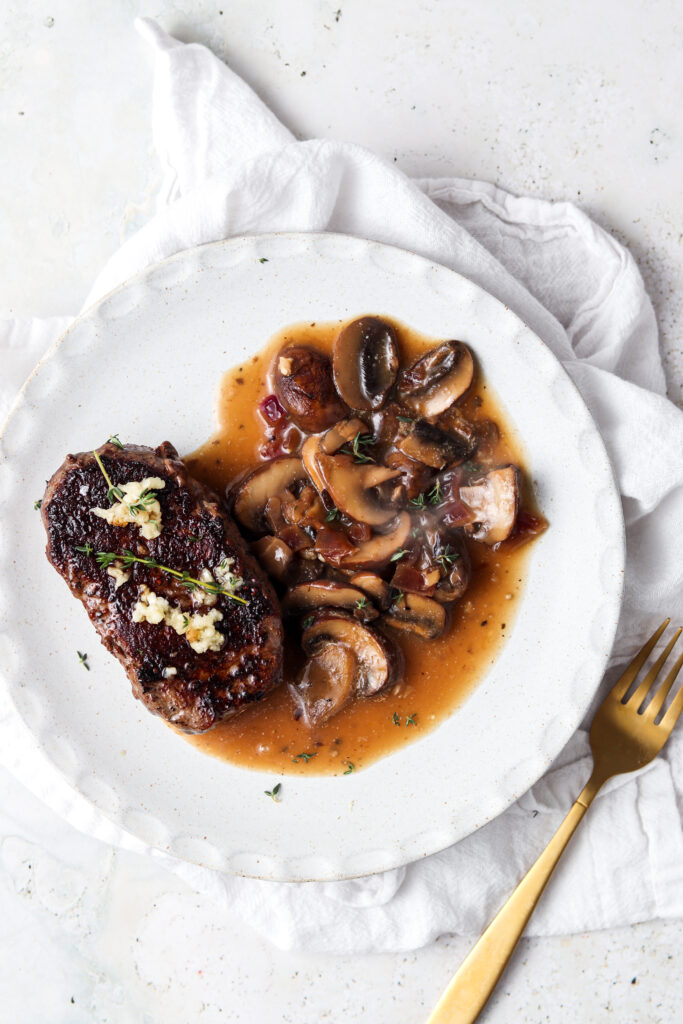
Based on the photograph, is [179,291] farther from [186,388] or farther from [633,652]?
[633,652]

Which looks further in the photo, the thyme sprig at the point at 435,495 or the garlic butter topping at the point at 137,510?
the thyme sprig at the point at 435,495

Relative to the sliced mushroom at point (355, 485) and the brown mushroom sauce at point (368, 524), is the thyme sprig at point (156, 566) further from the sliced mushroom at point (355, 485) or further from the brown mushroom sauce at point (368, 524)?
the sliced mushroom at point (355, 485)

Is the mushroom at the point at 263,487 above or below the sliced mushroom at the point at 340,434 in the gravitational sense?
below

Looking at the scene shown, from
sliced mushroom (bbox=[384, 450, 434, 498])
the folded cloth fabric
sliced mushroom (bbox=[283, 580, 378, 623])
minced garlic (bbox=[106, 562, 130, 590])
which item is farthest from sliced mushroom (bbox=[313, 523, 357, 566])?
the folded cloth fabric

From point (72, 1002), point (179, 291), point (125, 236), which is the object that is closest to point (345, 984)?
point (72, 1002)

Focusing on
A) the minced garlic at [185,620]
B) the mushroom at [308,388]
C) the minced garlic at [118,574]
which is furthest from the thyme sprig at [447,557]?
the minced garlic at [118,574]

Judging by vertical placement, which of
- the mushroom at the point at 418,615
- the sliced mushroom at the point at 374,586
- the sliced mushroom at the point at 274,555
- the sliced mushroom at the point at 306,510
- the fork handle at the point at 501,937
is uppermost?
the sliced mushroom at the point at 306,510

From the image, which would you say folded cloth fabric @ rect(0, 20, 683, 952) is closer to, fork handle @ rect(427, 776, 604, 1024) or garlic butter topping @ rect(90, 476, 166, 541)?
fork handle @ rect(427, 776, 604, 1024)
